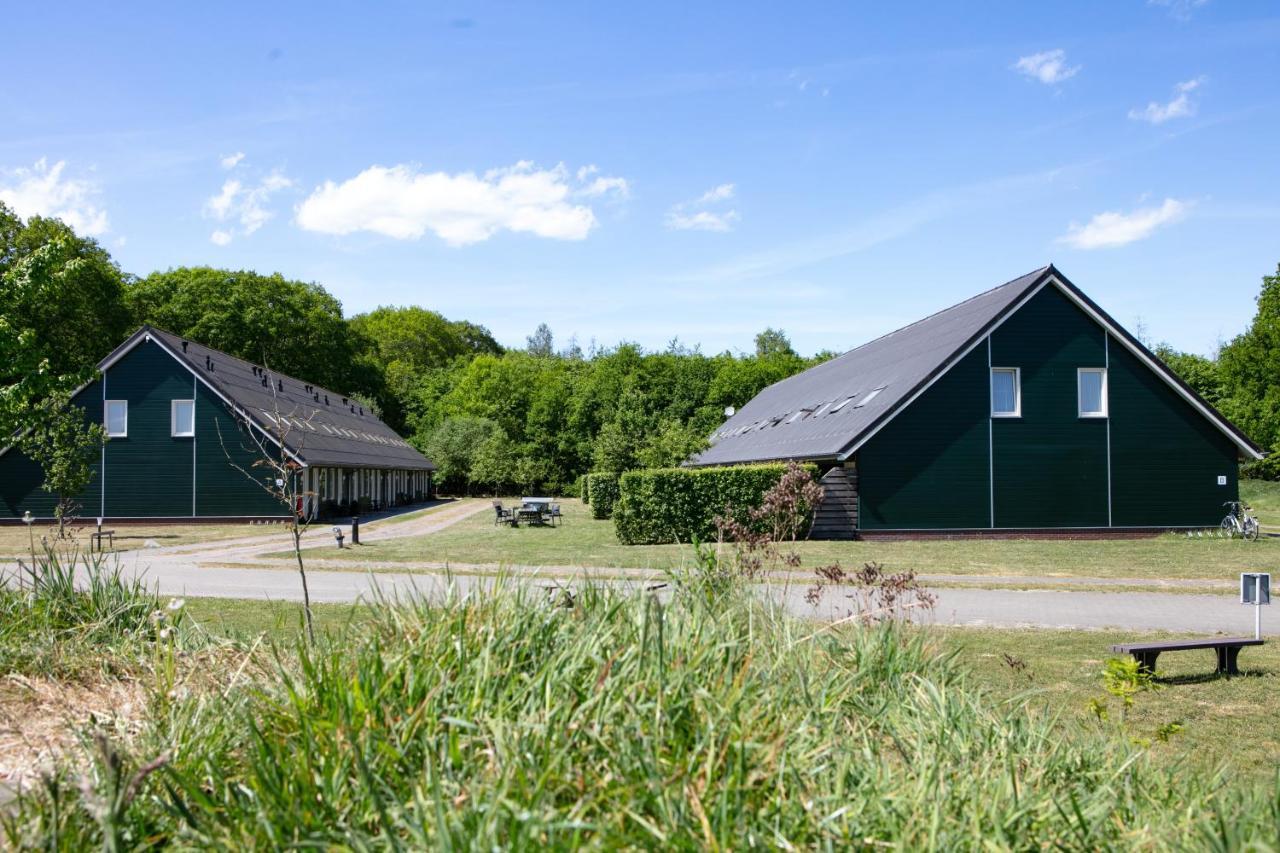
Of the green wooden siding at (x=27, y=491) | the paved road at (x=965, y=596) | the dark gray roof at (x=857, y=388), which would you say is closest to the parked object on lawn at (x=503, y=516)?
the dark gray roof at (x=857, y=388)

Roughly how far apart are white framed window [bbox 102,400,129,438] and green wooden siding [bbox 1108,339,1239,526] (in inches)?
1287

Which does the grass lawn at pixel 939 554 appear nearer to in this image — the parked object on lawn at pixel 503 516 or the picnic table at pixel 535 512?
the picnic table at pixel 535 512

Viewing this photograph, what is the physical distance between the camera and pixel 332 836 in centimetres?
298

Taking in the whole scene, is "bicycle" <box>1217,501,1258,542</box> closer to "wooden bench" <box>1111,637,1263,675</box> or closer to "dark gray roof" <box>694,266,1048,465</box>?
"dark gray roof" <box>694,266,1048,465</box>

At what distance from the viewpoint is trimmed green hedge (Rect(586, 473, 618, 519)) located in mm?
33844

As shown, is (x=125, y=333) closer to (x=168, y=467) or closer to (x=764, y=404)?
(x=168, y=467)

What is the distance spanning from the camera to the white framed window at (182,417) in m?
34.8

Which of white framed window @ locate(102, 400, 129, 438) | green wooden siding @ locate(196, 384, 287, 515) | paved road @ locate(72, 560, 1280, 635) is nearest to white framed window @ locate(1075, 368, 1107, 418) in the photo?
paved road @ locate(72, 560, 1280, 635)

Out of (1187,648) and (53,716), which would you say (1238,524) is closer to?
(1187,648)

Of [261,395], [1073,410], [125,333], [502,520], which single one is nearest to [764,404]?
[502,520]

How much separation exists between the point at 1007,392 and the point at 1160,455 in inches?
186

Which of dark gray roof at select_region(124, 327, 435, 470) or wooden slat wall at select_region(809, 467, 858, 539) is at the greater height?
dark gray roof at select_region(124, 327, 435, 470)

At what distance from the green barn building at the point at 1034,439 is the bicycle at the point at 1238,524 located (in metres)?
0.36

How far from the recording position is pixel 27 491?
34219 mm
